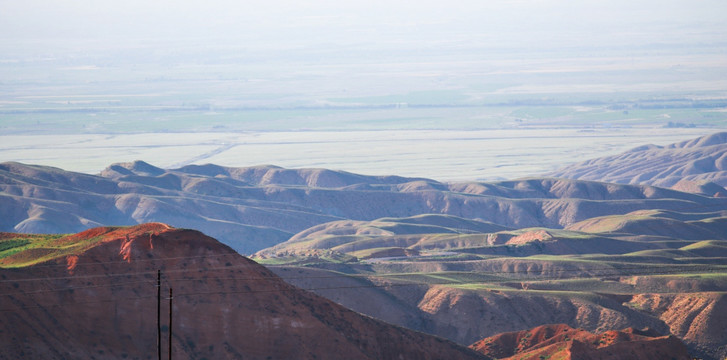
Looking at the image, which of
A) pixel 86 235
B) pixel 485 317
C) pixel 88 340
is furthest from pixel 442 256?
pixel 88 340

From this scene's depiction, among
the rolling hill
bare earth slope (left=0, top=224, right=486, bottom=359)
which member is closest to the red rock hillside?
bare earth slope (left=0, top=224, right=486, bottom=359)

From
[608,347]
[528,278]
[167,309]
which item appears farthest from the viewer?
[528,278]

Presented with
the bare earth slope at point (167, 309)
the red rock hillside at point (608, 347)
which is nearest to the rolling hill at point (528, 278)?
the red rock hillside at point (608, 347)

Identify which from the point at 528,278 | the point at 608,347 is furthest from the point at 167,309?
the point at 528,278

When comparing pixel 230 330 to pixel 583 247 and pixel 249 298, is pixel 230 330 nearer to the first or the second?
pixel 249 298

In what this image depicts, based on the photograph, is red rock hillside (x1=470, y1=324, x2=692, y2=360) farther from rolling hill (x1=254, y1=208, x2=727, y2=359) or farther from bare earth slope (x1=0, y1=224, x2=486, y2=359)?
rolling hill (x1=254, y1=208, x2=727, y2=359)

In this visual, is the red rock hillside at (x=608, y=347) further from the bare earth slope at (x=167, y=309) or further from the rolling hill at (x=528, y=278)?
the rolling hill at (x=528, y=278)

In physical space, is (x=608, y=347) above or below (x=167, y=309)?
below

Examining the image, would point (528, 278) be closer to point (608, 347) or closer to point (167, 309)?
point (608, 347)

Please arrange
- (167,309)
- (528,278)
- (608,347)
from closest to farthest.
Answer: (167,309)
(608,347)
(528,278)
